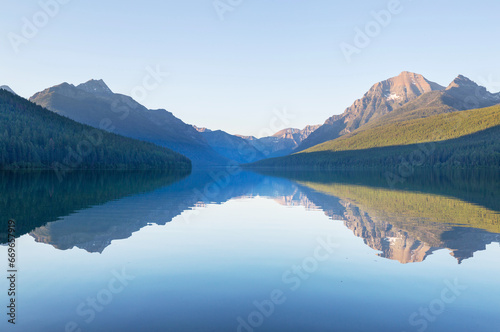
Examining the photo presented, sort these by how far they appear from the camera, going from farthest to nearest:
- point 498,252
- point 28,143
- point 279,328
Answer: point 28,143 → point 498,252 → point 279,328

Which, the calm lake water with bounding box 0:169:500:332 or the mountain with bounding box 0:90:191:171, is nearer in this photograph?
the calm lake water with bounding box 0:169:500:332

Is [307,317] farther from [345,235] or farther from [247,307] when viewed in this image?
[345,235]

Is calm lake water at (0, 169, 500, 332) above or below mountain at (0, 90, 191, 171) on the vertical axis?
below

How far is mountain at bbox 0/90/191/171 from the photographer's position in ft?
406

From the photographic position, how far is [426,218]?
27.6 m

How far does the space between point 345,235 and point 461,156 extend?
21695cm

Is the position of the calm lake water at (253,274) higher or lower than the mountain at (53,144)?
lower

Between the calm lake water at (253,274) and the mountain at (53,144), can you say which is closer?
the calm lake water at (253,274)

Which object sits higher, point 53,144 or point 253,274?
point 53,144

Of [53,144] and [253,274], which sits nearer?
[253,274]

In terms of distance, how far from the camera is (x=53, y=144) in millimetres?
138125

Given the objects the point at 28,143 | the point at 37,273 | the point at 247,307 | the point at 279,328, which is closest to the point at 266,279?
the point at 247,307

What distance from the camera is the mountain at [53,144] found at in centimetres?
12381

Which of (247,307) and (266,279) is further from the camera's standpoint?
(266,279)
